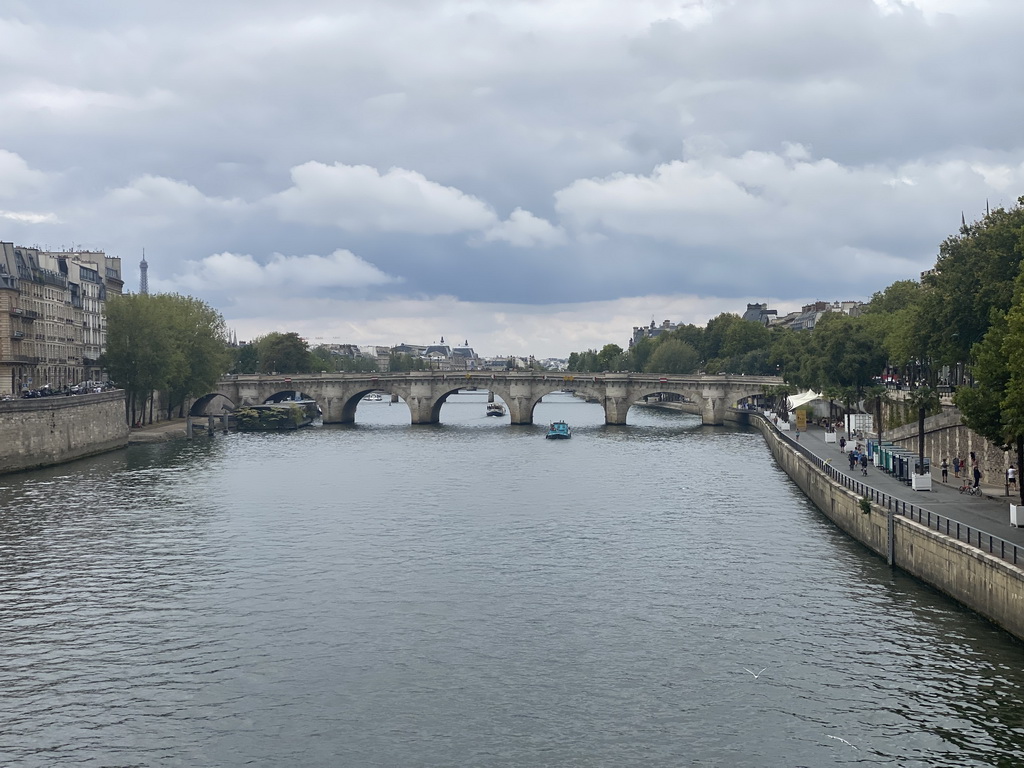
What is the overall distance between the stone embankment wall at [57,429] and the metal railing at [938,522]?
53533 mm

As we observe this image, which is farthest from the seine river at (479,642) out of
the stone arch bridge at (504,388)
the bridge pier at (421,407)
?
the bridge pier at (421,407)

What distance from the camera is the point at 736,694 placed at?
1201 inches

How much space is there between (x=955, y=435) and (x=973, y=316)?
6.65 metres

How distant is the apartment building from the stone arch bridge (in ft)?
57.3

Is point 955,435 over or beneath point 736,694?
over

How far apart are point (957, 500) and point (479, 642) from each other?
2328 cm

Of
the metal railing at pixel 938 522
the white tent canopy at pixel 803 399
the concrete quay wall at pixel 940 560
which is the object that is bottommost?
the concrete quay wall at pixel 940 560

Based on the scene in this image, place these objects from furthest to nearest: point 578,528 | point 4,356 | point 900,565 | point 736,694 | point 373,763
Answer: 1. point 4,356
2. point 578,528
3. point 900,565
4. point 736,694
5. point 373,763

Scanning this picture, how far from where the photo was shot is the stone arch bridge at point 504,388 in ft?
471

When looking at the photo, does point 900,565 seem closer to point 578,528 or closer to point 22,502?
point 578,528

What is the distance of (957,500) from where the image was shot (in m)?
47.7

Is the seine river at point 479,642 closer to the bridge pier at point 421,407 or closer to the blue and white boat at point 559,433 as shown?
the blue and white boat at point 559,433

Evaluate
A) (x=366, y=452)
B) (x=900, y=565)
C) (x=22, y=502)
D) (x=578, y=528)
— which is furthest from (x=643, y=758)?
(x=366, y=452)

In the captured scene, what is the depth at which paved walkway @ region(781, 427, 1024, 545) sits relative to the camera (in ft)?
131
